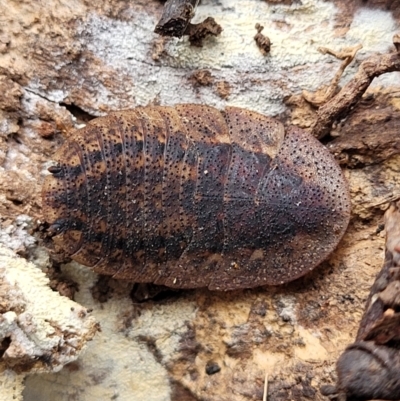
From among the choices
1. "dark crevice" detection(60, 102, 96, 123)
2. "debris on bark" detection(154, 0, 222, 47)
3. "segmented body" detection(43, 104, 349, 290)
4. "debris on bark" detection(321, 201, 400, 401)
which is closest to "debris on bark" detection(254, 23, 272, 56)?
"debris on bark" detection(154, 0, 222, 47)

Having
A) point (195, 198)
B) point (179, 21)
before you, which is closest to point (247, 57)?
point (179, 21)

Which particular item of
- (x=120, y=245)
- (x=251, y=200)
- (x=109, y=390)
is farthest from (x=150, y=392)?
(x=251, y=200)

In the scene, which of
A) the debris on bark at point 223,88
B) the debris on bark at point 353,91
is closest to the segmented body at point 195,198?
the debris on bark at point 353,91

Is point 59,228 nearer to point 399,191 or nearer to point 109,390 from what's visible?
point 109,390

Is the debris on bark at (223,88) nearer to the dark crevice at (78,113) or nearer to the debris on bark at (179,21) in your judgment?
the debris on bark at (179,21)

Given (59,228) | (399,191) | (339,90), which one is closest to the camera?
(59,228)

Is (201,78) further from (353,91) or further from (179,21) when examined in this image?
(353,91)
